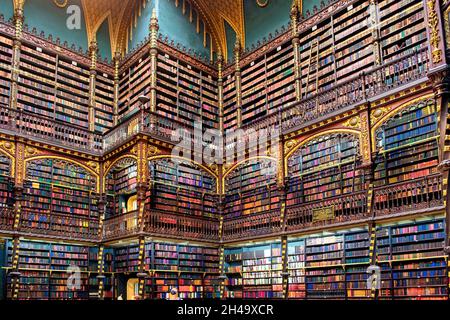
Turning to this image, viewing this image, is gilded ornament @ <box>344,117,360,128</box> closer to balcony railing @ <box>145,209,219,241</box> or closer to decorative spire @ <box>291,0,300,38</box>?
decorative spire @ <box>291,0,300,38</box>

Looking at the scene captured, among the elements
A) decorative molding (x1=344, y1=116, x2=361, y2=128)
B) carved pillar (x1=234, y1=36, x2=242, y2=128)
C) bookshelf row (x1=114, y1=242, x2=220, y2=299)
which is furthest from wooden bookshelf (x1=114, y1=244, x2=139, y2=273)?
decorative molding (x1=344, y1=116, x2=361, y2=128)

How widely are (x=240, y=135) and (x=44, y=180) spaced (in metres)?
5.11

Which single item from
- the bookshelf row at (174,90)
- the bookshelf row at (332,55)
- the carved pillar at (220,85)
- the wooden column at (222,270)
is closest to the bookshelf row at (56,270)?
the wooden column at (222,270)

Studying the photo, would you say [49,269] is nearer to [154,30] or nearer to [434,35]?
[154,30]

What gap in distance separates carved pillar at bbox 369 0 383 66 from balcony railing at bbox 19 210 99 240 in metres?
7.84

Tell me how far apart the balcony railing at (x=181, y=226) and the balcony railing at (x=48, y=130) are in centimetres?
286

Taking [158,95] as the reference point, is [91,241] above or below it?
below

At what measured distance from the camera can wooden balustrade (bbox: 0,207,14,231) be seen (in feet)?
33.5

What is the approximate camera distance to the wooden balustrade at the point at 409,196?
796 centimetres

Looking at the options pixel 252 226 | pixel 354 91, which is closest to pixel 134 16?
pixel 252 226

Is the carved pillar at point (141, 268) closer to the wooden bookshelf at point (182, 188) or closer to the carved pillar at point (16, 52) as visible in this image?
the wooden bookshelf at point (182, 188)

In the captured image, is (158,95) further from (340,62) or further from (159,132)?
(340,62)
